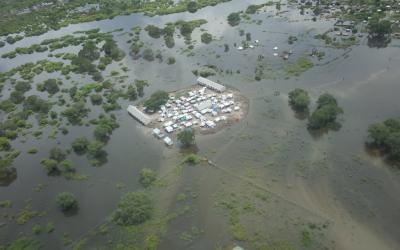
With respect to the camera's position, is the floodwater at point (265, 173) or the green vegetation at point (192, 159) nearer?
the floodwater at point (265, 173)

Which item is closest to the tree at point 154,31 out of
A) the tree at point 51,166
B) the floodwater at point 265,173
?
the floodwater at point 265,173

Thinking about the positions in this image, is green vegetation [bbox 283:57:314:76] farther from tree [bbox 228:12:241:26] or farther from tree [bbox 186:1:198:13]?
tree [bbox 186:1:198:13]

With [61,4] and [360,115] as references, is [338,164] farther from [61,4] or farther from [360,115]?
[61,4]

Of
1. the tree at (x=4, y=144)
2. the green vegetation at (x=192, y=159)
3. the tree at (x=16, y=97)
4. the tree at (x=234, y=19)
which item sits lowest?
the tree at (x=4, y=144)

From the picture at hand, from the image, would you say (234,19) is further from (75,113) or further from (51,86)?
(75,113)

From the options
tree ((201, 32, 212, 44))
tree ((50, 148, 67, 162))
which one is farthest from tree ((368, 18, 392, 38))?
tree ((50, 148, 67, 162))

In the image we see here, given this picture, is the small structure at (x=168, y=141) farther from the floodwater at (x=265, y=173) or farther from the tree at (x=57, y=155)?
the tree at (x=57, y=155)

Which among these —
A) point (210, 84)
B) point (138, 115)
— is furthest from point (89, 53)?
point (210, 84)
